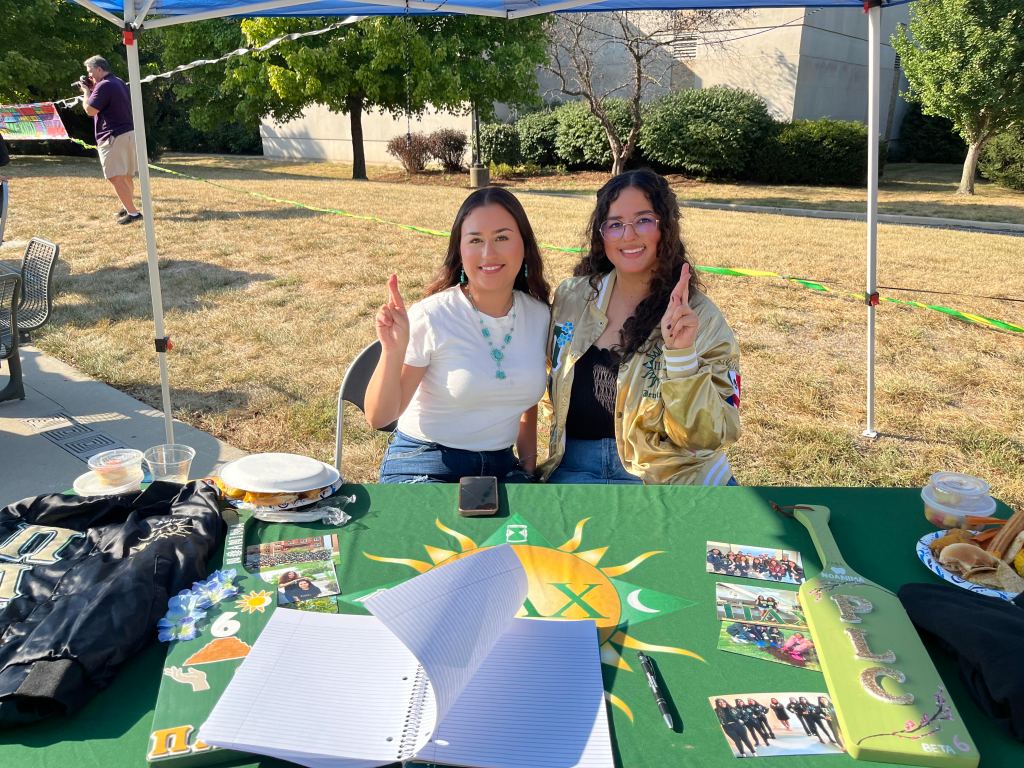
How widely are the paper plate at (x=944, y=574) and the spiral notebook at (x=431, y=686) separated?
0.77m

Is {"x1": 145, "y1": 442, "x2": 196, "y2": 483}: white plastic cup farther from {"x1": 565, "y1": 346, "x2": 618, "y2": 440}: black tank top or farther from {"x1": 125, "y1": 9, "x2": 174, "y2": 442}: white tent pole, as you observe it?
{"x1": 125, "y1": 9, "x2": 174, "y2": 442}: white tent pole

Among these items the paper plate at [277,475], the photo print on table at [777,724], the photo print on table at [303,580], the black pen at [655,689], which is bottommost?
the photo print on table at [777,724]

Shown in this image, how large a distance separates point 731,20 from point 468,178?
739 cm

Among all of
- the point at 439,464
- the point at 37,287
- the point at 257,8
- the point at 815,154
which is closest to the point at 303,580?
the point at 439,464

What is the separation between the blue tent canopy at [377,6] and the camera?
11.3ft

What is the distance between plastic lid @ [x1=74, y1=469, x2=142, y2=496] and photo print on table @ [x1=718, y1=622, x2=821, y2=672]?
139 centimetres

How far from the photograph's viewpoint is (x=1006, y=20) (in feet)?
48.7

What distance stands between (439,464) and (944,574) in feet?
4.86

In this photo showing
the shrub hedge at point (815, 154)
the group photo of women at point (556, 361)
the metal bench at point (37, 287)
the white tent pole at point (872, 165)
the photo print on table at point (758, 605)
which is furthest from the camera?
the shrub hedge at point (815, 154)

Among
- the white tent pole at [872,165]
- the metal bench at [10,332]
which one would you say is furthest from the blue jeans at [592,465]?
the metal bench at [10,332]

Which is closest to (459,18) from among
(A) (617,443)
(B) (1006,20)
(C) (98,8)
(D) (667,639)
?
(B) (1006,20)

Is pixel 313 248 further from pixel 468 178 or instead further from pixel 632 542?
pixel 468 178

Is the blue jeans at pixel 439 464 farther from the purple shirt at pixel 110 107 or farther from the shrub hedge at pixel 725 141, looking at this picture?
the shrub hedge at pixel 725 141

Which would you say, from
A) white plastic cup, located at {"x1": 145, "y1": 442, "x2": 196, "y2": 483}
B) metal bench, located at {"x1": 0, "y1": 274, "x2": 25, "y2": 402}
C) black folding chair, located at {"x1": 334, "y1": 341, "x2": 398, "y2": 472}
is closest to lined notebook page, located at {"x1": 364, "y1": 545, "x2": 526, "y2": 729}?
white plastic cup, located at {"x1": 145, "y1": 442, "x2": 196, "y2": 483}
